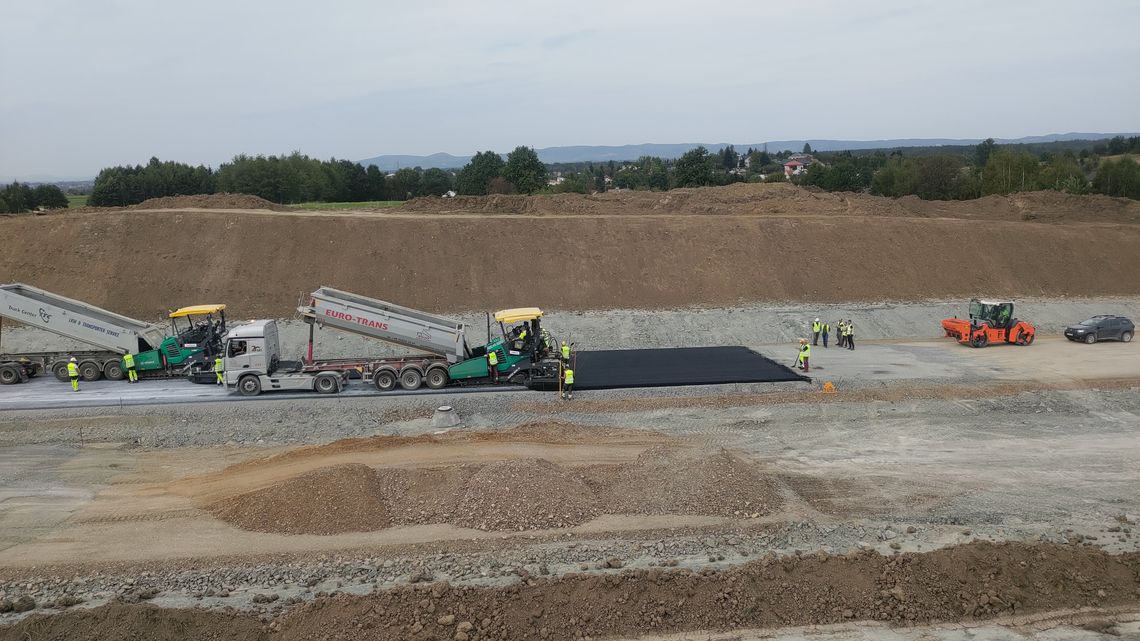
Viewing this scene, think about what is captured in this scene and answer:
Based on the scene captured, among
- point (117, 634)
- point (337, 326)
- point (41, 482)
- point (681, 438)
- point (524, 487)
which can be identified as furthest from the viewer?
point (337, 326)

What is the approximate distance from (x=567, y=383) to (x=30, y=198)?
5262 cm

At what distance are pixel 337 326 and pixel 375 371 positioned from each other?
162cm

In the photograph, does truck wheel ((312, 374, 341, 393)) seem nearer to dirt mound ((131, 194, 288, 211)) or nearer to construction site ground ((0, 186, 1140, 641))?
construction site ground ((0, 186, 1140, 641))

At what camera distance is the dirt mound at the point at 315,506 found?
464 inches

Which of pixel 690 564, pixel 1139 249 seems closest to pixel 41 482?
pixel 690 564

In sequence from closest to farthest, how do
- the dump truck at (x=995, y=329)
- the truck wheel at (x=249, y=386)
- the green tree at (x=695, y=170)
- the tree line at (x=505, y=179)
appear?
the truck wheel at (x=249, y=386), the dump truck at (x=995, y=329), the tree line at (x=505, y=179), the green tree at (x=695, y=170)

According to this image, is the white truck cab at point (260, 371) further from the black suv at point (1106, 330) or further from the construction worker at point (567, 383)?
the black suv at point (1106, 330)

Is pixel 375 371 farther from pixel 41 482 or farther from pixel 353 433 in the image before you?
pixel 41 482

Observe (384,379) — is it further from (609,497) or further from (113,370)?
(609,497)

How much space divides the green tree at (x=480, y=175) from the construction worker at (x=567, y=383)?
41.5 metres

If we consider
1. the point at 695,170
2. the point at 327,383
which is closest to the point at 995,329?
the point at 327,383

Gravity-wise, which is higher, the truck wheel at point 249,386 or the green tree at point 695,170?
the green tree at point 695,170

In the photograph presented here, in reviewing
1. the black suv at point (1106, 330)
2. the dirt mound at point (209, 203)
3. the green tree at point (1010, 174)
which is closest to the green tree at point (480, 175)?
the dirt mound at point (209, 203)

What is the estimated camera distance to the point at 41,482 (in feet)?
45.7
